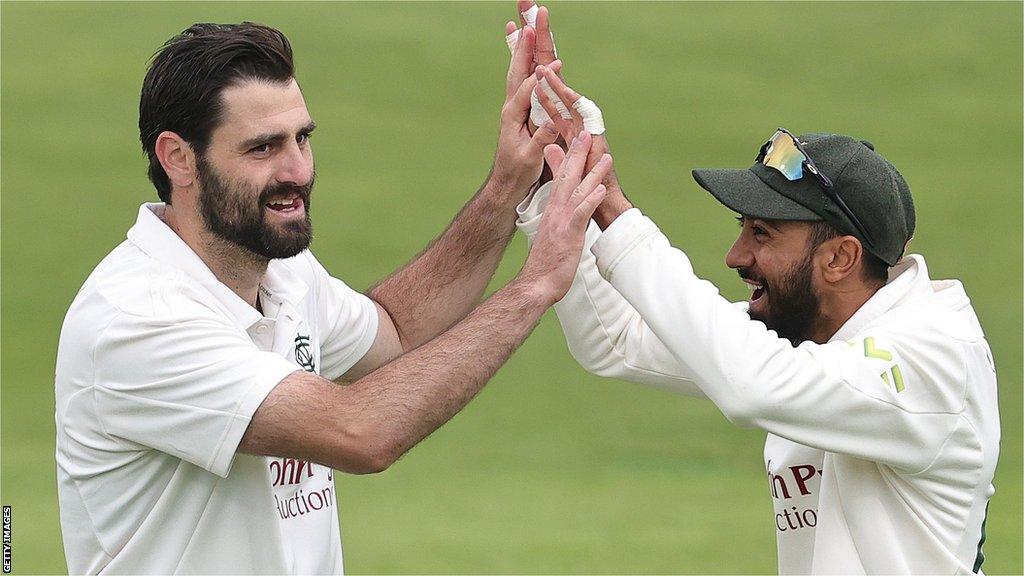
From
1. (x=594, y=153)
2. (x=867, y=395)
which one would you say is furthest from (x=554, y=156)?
(x=867, y=395)

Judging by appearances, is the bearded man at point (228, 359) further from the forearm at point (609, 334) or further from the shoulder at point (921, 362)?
the shoulder at point (921, 362)

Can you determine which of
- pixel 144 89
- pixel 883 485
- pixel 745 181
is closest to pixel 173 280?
pixel 144 89

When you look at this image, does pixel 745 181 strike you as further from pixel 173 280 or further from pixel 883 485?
pixel 173 280

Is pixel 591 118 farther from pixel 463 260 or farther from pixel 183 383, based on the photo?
pixel 183 383

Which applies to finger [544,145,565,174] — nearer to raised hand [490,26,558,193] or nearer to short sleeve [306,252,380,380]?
raised hand [490,26,558,193]

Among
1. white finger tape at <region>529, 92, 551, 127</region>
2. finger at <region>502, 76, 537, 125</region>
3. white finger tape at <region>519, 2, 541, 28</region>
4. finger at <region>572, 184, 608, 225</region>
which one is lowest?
finger at <region>572, 184, 608, 225</region>

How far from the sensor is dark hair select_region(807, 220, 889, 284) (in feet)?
13.1

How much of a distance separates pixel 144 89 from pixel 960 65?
13.7 meters

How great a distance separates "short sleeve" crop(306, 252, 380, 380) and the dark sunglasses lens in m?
1.20

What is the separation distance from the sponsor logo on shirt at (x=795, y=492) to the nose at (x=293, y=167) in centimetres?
137

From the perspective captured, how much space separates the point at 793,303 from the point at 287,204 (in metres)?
1.26

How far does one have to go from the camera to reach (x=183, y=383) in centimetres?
364

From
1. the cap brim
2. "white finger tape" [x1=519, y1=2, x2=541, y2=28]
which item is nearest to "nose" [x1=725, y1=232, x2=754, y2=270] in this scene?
the cap brim

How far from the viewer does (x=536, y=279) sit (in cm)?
389
